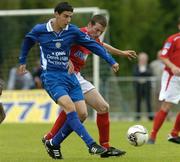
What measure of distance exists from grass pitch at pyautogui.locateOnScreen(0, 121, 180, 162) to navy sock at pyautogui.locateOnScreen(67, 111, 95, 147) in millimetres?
338

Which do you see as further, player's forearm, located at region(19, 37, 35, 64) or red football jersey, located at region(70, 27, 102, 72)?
red football jersey, located at region(70, 27, 102, 72)

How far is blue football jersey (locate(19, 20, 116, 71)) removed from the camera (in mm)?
11134

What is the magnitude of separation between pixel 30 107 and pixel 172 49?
8939 millimetres

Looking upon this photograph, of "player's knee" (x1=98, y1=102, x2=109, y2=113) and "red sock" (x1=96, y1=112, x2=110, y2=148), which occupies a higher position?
"player's knee" (x1=98, y1=102, x2=109, y2=113)

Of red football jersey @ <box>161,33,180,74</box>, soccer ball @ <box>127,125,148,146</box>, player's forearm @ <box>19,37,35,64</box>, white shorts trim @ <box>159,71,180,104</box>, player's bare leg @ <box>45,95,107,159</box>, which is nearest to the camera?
player's bare leg @ <box>45,95,107,159</box>

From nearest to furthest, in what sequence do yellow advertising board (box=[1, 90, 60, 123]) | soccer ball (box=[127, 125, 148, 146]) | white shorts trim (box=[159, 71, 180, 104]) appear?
soccer ball (box=[127, 125, 148, 146])
white shorts trim (box=[159, 71, 180, 104])
yellow advertising board (box=[1, 90, 60, 123])

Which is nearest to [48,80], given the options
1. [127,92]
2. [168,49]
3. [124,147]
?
[124,147]

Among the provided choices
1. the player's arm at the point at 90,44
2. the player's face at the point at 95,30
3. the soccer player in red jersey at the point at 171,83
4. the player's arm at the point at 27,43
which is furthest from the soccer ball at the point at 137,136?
the soccer player in red jersey at the point at 171,83

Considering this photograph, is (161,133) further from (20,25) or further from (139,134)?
(20,25)

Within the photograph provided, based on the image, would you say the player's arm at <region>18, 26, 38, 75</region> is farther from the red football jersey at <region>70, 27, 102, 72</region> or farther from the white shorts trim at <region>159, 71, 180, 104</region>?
the white shorts trim at <region>159, 71, 180, 104</region>

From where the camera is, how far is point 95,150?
1068cm

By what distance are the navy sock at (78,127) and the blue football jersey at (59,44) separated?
71cm

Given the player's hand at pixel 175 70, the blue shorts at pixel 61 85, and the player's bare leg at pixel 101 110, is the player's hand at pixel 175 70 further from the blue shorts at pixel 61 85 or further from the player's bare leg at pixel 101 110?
the blue shorts at pixel 61 85

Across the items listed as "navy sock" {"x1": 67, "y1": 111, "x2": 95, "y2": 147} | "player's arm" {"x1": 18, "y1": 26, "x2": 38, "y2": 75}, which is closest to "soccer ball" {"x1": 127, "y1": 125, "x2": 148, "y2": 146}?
"navy sock" {"x1": 67, "y1": 111, "x2": 95, "y2": 147}
